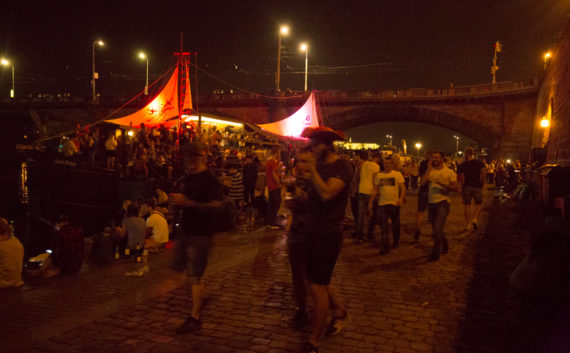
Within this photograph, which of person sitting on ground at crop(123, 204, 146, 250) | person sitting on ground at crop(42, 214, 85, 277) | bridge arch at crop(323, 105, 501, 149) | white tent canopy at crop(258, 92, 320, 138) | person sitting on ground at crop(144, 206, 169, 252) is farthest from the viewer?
bridge arch at crop(323, 105, 501, 149)

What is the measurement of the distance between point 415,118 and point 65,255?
3867 centimetres

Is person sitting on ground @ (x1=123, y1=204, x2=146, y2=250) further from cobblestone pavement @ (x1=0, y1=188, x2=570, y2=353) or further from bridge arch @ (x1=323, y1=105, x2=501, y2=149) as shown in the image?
bridge arch @ (x1=323, y1=105, x2=501, y2=149)

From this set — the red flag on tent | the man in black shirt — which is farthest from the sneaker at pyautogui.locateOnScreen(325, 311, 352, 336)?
the red flag on tent

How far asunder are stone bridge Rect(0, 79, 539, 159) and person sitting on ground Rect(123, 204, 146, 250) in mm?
26608

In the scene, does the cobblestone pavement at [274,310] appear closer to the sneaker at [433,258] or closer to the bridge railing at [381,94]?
the sneaker at [433,258]

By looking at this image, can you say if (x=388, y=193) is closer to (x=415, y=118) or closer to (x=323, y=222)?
(x=323, y=222)

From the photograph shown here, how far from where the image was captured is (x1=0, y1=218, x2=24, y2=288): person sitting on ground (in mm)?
5727

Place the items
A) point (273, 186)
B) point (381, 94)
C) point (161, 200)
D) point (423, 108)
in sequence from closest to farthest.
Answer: point (273, 186) → point (161, 200) → point (423, 108) → point (381, 94)

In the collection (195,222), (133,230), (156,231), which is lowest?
(156,231)

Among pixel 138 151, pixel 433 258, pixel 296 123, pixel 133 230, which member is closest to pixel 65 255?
pixel 133 230

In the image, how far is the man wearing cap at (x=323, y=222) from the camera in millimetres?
3576

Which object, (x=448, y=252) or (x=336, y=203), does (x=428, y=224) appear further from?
(x=336, y=203)

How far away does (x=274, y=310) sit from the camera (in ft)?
15.8

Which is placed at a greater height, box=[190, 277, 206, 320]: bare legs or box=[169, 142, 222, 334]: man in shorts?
box=[169, 142, 222, 334]: man in shorts
